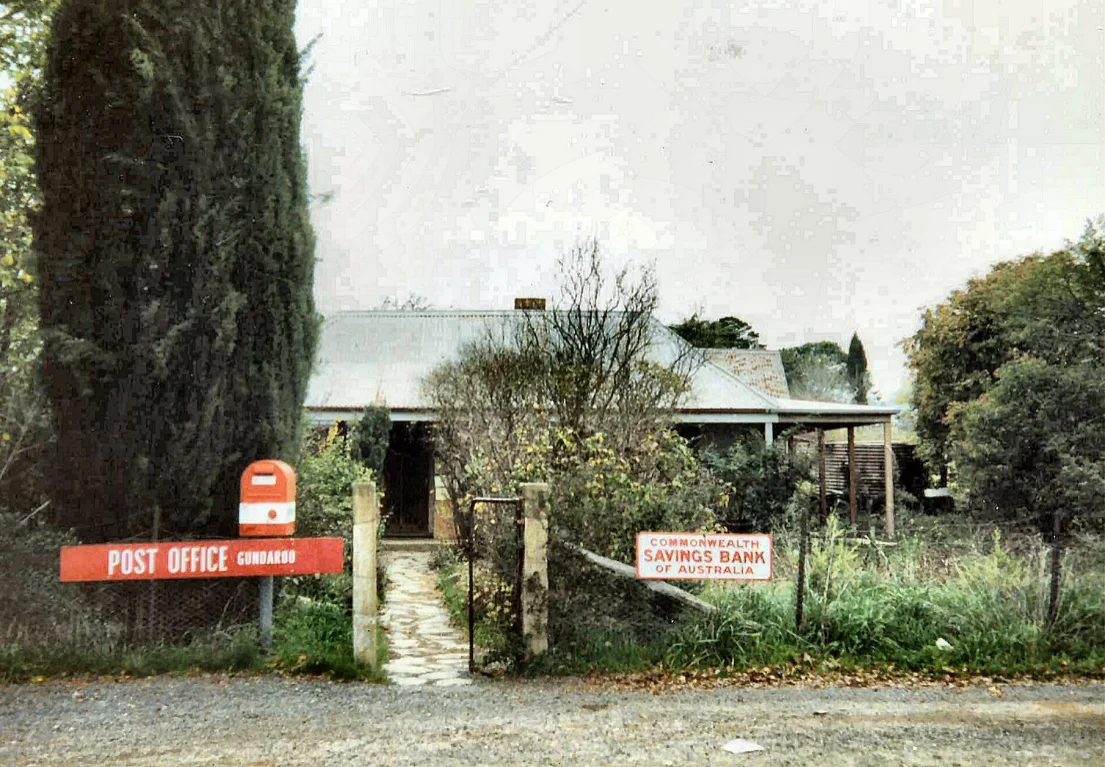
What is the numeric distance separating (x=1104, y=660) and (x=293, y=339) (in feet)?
23.2

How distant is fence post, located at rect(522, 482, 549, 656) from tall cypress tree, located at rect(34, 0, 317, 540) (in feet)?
7.41

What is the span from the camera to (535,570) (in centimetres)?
650

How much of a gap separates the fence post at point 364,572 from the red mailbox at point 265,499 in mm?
635

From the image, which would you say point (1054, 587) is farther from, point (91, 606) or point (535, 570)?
point (91, 606)

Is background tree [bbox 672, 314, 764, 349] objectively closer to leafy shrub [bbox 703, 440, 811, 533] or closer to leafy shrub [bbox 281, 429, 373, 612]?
leafy shrub [bbox 703, 440, 811, 533]

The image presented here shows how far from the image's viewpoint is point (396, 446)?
17.5 meters

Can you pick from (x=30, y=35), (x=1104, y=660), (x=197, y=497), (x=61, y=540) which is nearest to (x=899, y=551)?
(x=1104, y=660)

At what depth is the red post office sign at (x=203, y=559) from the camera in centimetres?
623

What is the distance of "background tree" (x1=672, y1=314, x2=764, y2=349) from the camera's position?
29.9 meters

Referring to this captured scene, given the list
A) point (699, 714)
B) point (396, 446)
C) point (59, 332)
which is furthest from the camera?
point (396, 446)

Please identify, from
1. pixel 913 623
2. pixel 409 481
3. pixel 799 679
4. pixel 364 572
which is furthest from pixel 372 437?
pixel 913 623

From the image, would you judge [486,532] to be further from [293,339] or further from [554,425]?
[293,339]

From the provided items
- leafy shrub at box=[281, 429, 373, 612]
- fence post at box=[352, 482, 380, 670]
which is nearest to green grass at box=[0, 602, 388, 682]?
fence post at box=[352, 482, 380, 670]

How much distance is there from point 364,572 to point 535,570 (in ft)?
4.26
